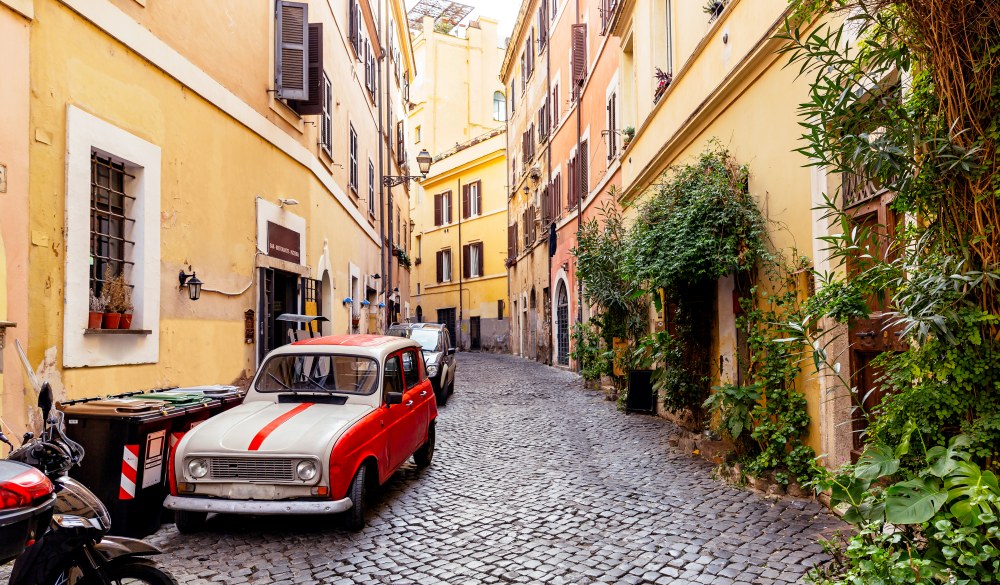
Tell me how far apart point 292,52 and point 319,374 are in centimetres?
639

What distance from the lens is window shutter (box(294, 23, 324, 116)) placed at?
10625 mm

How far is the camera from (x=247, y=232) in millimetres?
9000

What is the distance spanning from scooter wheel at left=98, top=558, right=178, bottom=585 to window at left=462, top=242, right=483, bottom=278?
104 feet

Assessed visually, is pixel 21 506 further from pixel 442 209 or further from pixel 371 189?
pixel 442 209

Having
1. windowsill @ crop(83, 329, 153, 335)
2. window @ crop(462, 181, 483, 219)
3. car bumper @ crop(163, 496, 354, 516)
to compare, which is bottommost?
car bumper @ crop(163, 496, 354, 516)

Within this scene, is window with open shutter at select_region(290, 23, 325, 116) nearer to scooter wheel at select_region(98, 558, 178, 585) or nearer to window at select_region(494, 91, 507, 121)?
scooter wheel at select_region(98, 558, 178, 585)

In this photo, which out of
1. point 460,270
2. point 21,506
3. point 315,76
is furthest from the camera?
point 460,270

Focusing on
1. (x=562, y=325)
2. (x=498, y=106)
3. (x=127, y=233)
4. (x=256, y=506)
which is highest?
(x=498, y=106)

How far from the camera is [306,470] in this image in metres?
4.55

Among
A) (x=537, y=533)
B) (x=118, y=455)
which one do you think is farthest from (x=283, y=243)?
(x=537, y=533)

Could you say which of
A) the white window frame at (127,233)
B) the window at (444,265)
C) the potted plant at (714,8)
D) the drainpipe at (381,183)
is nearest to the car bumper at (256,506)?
the white window frame at (127,233)

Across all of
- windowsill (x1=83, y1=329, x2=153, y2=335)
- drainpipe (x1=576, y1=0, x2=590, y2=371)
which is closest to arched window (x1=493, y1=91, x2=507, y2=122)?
drainpipe (x1=576, y1=0, x2=590, y2=371)

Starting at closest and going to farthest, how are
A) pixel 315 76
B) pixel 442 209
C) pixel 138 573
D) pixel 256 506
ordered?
pixel 138 573 → pixel 256 506 → pixel 315 76 → pixel 442 209

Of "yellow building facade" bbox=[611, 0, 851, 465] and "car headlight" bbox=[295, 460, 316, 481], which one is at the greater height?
"yellow building facade" bbox=[611, 0, 851, 465]
